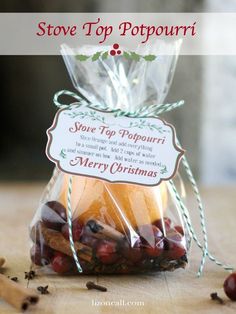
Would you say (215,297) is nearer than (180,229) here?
Yes

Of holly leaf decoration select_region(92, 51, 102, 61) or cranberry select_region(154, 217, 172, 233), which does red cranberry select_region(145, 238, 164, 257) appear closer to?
cranberry select_region(154, 217, 172, 233)

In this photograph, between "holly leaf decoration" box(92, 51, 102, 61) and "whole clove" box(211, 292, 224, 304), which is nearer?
"whole clove" box(211, 292, 224, 304)

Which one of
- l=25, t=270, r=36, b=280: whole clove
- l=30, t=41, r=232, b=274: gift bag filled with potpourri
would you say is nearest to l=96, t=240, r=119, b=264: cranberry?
l=30, t=41, r=232, b=274: gift bag filled with potpourri

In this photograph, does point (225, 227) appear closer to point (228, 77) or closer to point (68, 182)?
point (68, 182)

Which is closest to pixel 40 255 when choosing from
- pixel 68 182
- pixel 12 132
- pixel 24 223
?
pixel 68 182

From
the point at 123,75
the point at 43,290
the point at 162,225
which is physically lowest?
the point at 43,290

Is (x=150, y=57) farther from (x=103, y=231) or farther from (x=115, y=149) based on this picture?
(x=103, y=231)

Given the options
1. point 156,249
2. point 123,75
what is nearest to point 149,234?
point 156,249
